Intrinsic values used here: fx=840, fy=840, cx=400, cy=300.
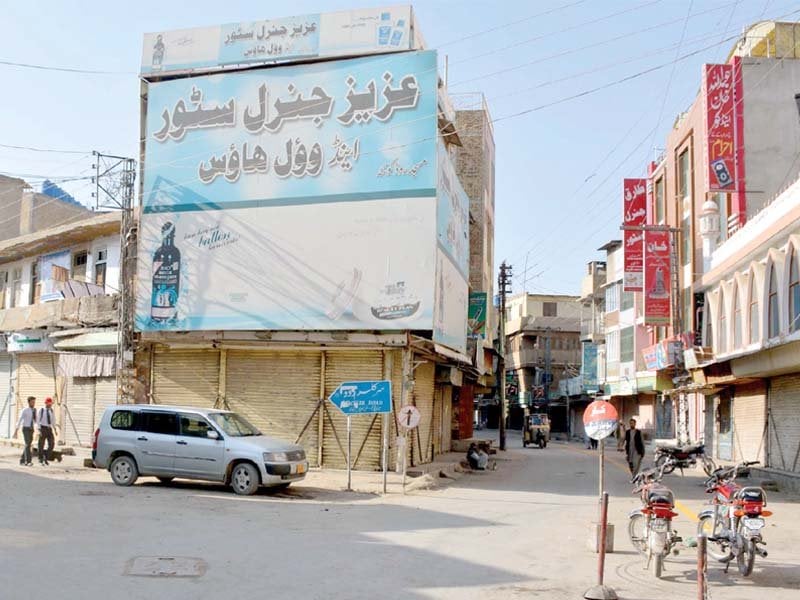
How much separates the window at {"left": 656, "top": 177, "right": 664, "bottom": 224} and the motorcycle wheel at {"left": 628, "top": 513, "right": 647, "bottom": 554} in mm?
30269

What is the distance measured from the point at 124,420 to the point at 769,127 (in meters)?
23.7

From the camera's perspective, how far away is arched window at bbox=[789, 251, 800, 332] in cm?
1927

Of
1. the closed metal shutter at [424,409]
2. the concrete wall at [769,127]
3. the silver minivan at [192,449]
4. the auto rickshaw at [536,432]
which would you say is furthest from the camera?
the auto rickshaw at [536,432]

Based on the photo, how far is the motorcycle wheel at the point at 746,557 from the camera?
9.90 metres

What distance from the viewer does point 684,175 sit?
36250 mm

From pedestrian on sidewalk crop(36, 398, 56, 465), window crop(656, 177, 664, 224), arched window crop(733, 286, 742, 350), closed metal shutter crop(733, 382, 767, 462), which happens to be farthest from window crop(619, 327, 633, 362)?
pedestrian on sidewalk crop(36, 398, 56, 465)

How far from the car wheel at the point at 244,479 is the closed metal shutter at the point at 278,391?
596 centimetres

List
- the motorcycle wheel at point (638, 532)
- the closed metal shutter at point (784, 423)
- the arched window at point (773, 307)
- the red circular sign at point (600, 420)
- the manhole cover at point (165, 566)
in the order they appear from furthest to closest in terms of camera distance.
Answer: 1. the closed metal shutter at point (784, 423)
2. the arched window at point (773, 307)
3. the motorcycle wheel at point (638, 532)
4. the red circular sign at point (600, 420)
5. the manhole cover at point (165, 566)

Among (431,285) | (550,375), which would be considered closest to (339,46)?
(431,285)

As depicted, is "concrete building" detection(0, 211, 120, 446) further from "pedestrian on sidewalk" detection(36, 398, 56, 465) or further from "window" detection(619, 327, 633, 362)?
"window" detection(619, 327, 633, 362)

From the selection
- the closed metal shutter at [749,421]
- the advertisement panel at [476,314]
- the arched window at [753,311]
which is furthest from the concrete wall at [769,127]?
the advertisement panel at [476,314]

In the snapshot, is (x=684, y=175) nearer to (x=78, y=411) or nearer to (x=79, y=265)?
(x=79, y=265)

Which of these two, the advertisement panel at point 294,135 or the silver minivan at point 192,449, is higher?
the advertisement panel at point 294,135

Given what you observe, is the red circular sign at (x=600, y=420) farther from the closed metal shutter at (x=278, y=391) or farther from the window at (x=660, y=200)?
the window at (x=660, y=200)
